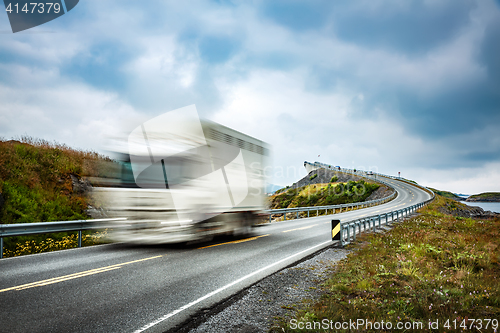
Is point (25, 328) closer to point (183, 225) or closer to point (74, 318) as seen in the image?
point (74, 318)

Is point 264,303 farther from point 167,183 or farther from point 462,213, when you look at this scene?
point 462,213

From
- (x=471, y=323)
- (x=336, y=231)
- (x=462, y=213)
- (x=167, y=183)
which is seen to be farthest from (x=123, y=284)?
(x=462, y=213)

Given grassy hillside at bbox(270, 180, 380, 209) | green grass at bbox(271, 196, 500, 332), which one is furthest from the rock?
green grass at bbox(271, 196, 500, 332)

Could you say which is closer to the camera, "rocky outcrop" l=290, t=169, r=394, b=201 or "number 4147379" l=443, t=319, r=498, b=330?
"number 4147379" l=443, t=319, r=498, b=330

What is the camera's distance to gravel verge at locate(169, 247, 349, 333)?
3.99m

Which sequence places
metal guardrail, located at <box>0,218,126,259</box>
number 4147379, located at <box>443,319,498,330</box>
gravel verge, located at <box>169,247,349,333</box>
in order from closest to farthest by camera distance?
number 4147379, located at <box>443,319,498,330</box> → gravel verge, located at <box>169,247,349,333</box> → metal guardrail, located at <box>0,218,126,259</box>

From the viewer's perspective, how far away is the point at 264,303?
4.90 meters

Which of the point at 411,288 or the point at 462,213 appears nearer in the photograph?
the point at 411,288

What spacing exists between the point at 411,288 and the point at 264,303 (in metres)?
2.82

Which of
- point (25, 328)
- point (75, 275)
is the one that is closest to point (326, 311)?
point (25, 328)

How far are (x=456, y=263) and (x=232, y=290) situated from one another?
19.5ft

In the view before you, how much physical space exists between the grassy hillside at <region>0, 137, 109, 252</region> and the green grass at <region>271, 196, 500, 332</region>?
29.0ft

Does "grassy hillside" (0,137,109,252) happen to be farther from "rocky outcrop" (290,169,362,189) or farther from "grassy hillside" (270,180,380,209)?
"rocky outcrop" (290,169,362,189)

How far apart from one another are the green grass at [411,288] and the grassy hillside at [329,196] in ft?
174
